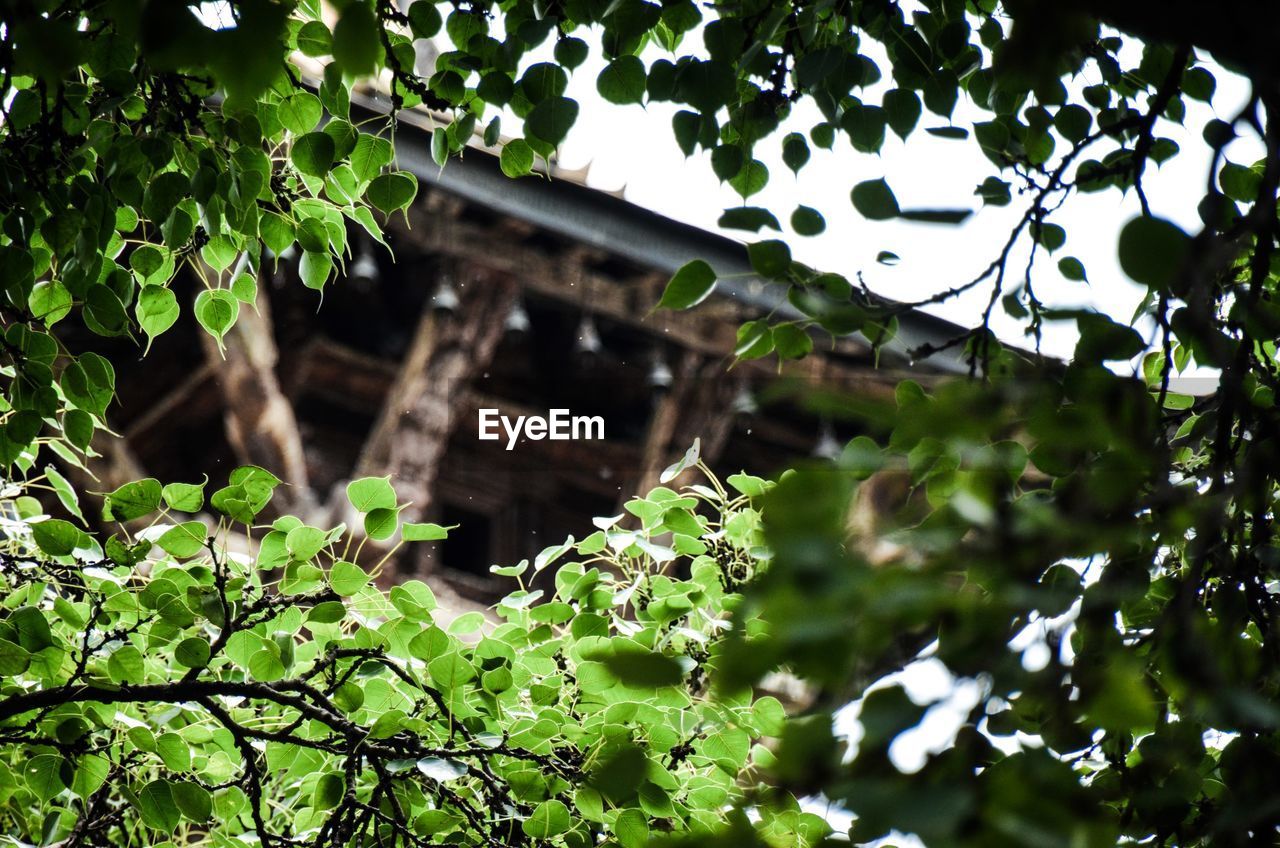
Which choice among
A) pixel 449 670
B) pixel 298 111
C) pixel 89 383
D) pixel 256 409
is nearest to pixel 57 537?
pixel 89 383

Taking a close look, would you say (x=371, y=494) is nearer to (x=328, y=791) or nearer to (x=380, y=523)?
(x=380, y=523)

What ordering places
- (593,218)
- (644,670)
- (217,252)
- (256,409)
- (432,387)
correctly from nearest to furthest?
(644,670) < (217,252) < (256,409) < (432,387) < (593,218)

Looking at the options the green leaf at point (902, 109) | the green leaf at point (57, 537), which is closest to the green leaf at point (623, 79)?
the green leaf at point (902, 109)

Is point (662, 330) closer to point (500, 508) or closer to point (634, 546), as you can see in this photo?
point (500, 508)

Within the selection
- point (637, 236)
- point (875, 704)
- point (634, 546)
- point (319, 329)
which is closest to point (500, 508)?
point (319, 329)

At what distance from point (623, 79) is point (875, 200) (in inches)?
24.4

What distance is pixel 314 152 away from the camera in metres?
1.40

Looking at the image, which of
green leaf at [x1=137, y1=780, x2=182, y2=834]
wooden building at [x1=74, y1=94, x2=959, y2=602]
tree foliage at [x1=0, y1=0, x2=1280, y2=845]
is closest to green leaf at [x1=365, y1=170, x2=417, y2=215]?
tree foliage at [x1=0, y1=0, x2=1280, y2=845]

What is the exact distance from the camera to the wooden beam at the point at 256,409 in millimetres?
3963

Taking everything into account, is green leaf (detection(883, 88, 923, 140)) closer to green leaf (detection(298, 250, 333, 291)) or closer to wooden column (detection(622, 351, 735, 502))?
green leaf (detection(298, 250, 333, 291))

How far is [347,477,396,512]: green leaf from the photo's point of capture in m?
1.47

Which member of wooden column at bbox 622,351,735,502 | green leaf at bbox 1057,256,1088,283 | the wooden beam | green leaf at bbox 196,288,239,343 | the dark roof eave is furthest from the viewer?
wooden column at bbox 622,351,735,502

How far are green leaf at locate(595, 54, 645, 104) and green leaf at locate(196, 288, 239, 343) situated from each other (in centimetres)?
59

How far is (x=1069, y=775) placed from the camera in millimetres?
546
